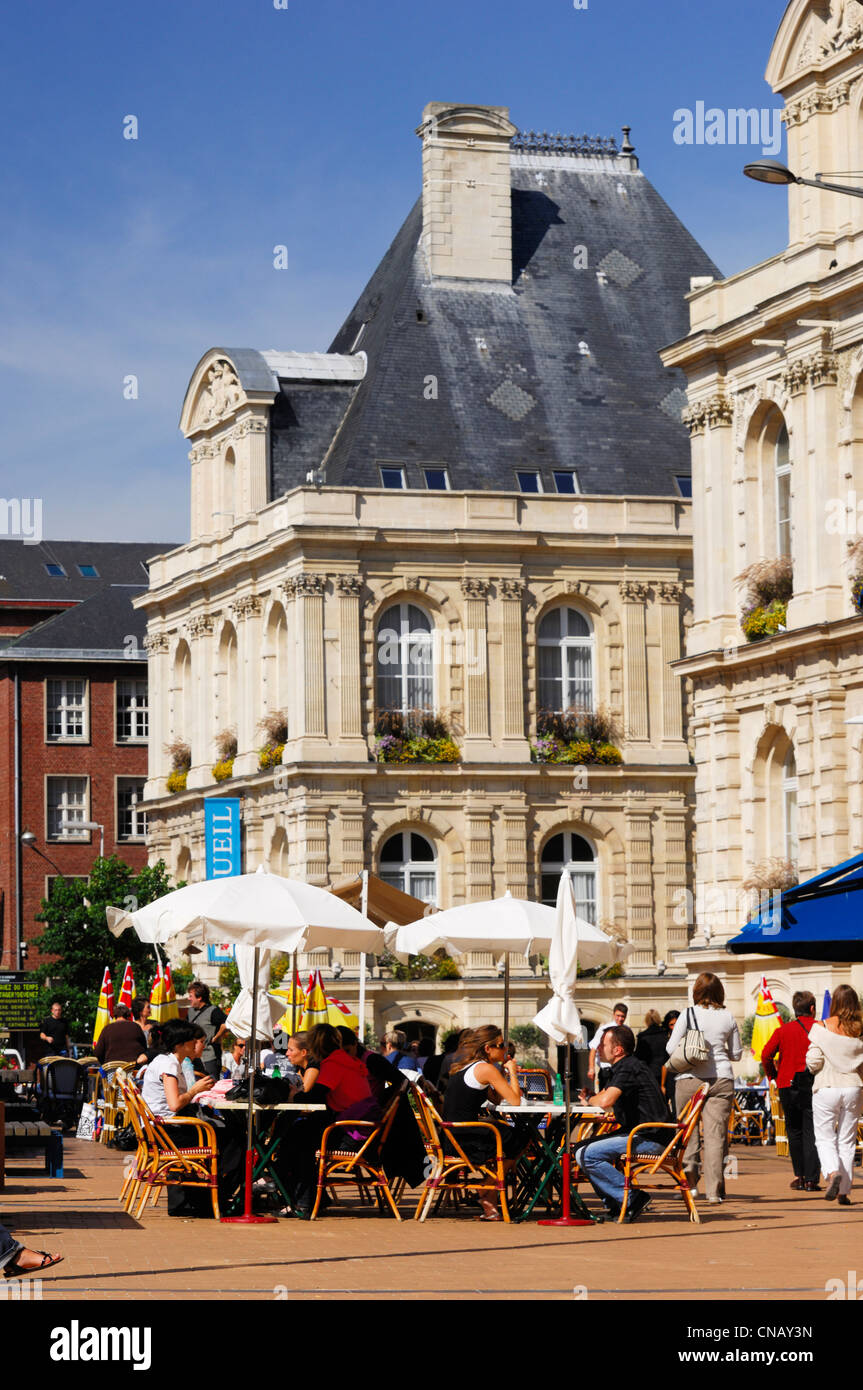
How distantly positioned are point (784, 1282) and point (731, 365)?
24.2 metres

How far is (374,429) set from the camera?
183 feet

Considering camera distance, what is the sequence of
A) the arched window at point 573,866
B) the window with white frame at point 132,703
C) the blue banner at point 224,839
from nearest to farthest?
1. the blue banner at point 224,839
2. the arched window at point 573,866
3. the window with white frame at point 132,703

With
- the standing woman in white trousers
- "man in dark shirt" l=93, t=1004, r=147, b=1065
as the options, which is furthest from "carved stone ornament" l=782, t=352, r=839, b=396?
the standing woman in white trousers

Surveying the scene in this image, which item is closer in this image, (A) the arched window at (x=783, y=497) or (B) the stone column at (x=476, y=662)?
(A) the arched window at (x=783, y=497)

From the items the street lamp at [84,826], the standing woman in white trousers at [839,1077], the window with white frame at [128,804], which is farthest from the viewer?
the window with white frame at [128,804]

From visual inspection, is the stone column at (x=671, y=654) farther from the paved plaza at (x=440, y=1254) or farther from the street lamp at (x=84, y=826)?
the paved plaza at (x=440, y=1254)

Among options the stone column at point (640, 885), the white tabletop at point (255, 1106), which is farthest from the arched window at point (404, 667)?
the white tabletop at point (255, 1106)

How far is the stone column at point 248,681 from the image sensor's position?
5591 cm

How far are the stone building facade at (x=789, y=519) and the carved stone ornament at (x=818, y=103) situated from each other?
0.02m

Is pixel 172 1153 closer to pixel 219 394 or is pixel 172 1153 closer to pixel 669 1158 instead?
pixel 669 1158

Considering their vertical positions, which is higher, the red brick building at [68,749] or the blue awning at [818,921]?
the red brick building at [68,749]

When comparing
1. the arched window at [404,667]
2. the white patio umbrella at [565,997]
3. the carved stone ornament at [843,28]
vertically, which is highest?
the carved stone ornament at [843,28]

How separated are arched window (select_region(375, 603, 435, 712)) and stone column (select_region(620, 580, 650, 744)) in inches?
173

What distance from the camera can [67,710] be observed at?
79.7 metres
